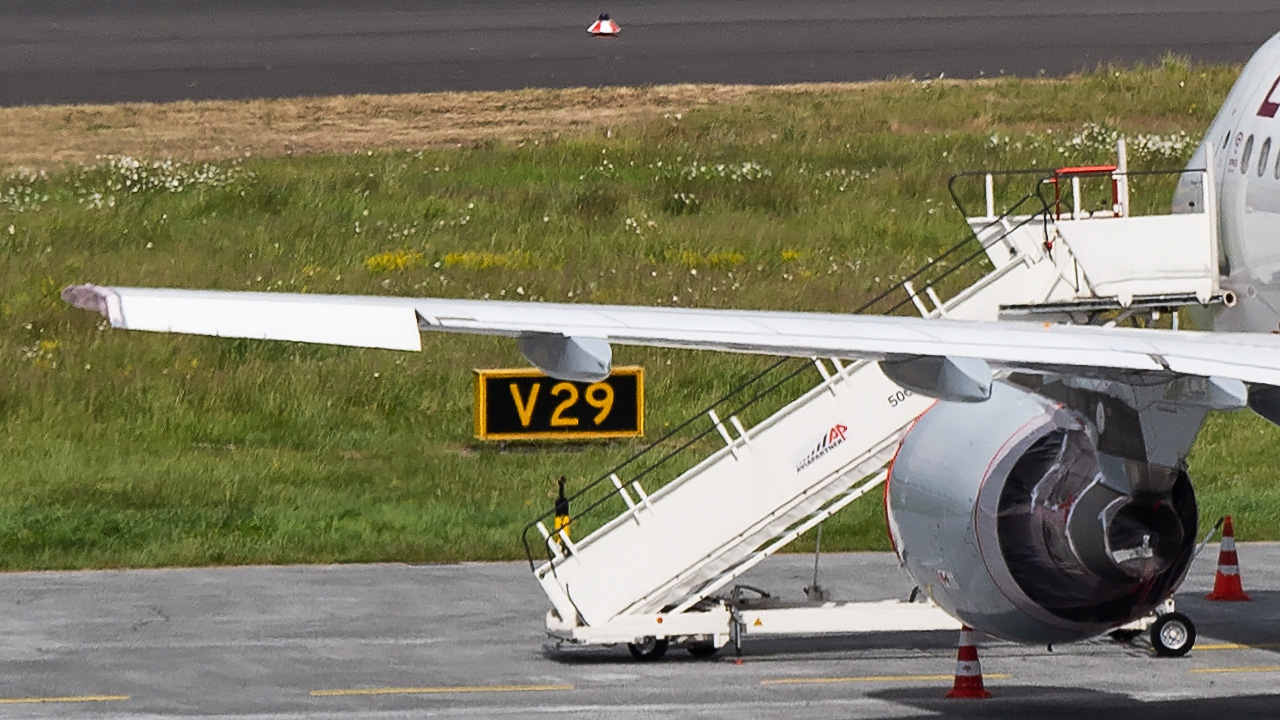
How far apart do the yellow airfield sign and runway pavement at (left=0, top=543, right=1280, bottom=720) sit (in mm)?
7127

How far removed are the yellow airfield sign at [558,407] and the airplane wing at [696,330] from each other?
20.1m

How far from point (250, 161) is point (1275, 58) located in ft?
113

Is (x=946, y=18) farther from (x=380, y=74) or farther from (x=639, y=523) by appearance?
(x=639, y=523)

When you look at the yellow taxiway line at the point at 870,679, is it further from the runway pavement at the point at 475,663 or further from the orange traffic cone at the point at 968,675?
the orange traffic cone at the point at 968,675

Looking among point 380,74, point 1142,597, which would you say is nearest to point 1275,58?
point 1142,597

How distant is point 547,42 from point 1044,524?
4661 centimetres

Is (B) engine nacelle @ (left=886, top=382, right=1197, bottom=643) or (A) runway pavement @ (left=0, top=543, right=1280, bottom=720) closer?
(B) engine nacelle @ (left=886, top=382, right=1197, bottom=643)

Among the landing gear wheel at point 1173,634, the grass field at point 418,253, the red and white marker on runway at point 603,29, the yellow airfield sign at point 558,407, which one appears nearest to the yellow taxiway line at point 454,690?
the landing gear wheel at point 1173,634

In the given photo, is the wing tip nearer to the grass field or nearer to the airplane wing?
the airplane wing

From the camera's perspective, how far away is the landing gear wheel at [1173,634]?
23312 mm

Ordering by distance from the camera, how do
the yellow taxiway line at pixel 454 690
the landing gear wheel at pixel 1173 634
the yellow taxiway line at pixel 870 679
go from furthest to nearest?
the landing gear wheel at pixel 1173 634 → the yellow taxiway line at pixel 870 679 → the yellow taxiway line at pixel 454 690

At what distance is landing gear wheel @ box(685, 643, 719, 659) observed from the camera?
23.4m

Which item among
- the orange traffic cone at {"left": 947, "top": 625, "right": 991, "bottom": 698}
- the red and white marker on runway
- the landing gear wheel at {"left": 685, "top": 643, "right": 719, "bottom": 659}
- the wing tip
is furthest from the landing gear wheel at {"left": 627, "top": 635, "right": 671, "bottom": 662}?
the red and white marker on runway

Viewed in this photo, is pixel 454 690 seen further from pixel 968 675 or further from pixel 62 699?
pixel 968 675
